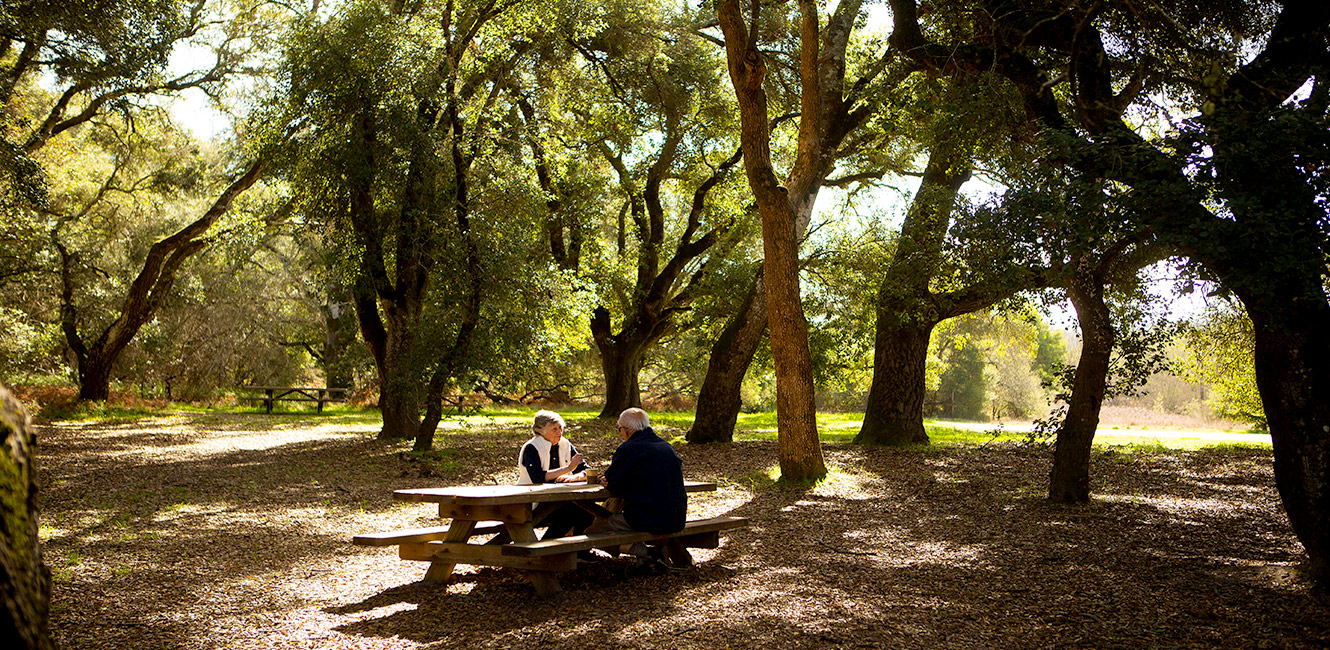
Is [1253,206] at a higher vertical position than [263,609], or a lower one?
higher

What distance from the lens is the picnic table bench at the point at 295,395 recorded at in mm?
27078

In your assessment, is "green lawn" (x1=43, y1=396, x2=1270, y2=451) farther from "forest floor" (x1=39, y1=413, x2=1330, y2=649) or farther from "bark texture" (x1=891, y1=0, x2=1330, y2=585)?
"bark texture" (x1=891, y1=0, x2=1330, y2=585)

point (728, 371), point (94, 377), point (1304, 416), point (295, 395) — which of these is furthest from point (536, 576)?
point (295, 395)

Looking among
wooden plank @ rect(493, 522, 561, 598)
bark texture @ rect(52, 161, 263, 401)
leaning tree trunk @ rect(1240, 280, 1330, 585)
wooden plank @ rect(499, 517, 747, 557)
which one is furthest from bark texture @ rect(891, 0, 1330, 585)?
bark texture @ rect(52, 161, 263, 401)

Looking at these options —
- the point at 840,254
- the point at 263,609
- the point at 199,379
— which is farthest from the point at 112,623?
the point at 199,379

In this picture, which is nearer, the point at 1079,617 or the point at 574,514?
the point at 1079,617

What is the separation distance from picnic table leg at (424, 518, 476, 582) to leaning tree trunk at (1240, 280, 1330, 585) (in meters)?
5.82

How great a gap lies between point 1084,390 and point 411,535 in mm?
7568

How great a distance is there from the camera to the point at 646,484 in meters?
6.71

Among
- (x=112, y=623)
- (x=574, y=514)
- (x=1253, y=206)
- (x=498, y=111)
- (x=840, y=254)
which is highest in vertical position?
(x=498, y=111)

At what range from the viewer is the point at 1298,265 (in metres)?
5.33

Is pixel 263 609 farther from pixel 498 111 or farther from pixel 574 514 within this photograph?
pixel 498 111

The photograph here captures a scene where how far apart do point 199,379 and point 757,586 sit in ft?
108

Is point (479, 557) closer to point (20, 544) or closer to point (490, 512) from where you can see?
point (490, 512)
